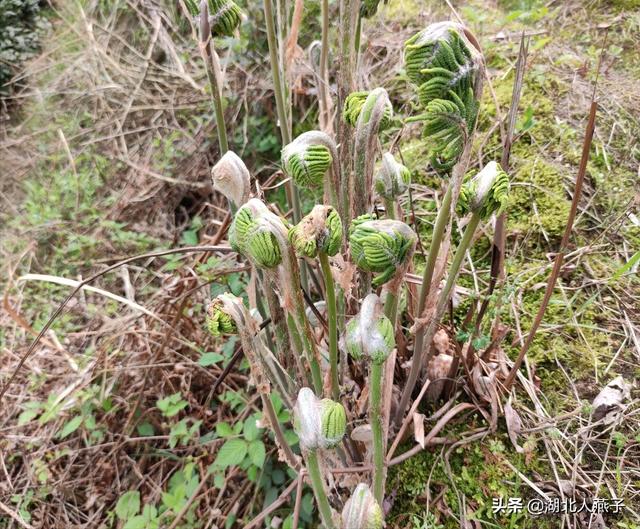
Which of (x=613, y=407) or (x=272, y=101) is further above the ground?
(x=272, y=101)

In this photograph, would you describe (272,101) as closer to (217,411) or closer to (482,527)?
(217,411)

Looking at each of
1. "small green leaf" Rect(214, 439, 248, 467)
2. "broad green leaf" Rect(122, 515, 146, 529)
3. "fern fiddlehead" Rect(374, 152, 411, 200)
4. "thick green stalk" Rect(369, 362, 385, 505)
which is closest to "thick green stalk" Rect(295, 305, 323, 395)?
"thick green stalk" Rect(369, 362, 385, 505)

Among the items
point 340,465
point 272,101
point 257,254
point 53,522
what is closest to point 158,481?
point 53,522

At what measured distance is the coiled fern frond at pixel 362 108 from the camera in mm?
640

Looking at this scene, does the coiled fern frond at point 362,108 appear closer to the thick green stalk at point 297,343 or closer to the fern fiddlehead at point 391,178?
the fern fiddlehead at point 391,178

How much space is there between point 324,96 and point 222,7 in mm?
338

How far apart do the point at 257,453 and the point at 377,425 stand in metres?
0.53

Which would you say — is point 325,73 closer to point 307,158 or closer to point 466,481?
point 307,158

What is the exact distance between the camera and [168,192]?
231cm

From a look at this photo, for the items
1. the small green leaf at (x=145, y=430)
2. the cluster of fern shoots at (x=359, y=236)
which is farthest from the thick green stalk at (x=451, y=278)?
the small green leaf at (x=145, y=430)

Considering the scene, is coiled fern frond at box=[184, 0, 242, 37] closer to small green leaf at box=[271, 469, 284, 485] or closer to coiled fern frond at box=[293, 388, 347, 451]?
coiled fern frond at box=[293, 388, 347, 451]

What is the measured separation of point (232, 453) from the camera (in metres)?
1.14

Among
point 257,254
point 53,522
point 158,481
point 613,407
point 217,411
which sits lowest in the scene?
point 53,522

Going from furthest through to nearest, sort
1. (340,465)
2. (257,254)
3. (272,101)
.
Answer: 1. (272,101)
2. (340,465)
3. (257,254)
